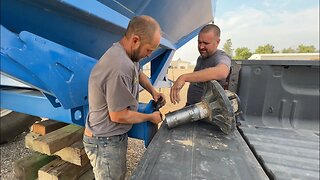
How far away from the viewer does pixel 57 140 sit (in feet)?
5.99

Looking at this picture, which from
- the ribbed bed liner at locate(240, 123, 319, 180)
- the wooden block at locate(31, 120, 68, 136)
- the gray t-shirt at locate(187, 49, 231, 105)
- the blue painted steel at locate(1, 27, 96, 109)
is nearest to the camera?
the blue painted steel at locate(1, 27, 96, 109)

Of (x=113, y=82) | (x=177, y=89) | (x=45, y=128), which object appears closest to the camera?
(x=113, y=82)

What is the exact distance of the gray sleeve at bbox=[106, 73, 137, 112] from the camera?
1173 millimetres

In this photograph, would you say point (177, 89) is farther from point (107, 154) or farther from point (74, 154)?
point (74, 154)

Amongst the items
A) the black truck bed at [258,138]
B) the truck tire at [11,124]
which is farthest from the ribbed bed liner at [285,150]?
the truck tire at [11,124]

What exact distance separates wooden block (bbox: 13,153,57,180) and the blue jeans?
0.91 metres

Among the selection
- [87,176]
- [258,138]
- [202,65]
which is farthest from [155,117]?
[87,176]

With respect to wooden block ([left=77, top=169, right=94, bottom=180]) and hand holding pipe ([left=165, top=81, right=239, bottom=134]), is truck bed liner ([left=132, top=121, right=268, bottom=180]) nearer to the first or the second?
hand holding pipe ([left=165, top=81, right=239, bottom=134])

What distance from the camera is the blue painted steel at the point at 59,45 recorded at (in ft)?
3.14

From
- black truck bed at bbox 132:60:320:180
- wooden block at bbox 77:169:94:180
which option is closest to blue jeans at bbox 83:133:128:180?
black truck bed at bbox 132:60:320:180

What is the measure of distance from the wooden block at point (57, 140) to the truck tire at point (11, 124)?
1.30m

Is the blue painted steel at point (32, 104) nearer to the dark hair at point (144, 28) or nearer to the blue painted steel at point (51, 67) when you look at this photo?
the blue painted steel at point (51, 67)

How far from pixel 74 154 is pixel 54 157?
0.44 metres

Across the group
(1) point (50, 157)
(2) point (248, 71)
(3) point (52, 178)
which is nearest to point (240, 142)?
(2) point (248, 71)
